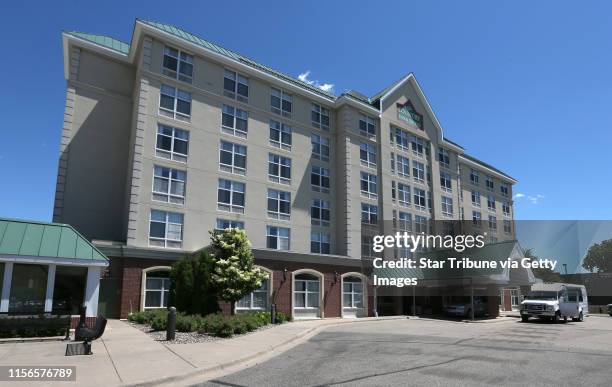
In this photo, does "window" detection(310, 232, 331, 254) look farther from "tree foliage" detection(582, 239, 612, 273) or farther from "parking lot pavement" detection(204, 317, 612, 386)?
"tree foliage" detection(582, 239, 612, 273)

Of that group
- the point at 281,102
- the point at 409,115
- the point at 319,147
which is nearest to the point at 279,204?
the point at 319,147

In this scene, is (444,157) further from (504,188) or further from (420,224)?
(504,188)

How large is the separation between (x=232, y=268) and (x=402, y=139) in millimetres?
26113

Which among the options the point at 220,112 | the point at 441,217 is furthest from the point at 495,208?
the point at 220,112

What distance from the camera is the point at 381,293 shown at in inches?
1465

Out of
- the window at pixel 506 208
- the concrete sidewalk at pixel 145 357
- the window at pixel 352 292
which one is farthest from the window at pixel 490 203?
the concrete sidewalk at pixel 145 357

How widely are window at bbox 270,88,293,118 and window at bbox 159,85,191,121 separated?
7.21m

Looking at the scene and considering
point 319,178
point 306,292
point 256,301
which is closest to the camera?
point 256,301

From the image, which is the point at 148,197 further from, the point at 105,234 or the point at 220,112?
the point at 220,112

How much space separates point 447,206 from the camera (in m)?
49.2

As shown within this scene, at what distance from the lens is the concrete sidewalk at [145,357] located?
1005 centimetres

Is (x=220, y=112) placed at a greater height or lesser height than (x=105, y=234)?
greater

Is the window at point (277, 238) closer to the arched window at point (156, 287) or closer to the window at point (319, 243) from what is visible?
the window at point (319, 243)

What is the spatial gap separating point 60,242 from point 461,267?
93.3 ft
